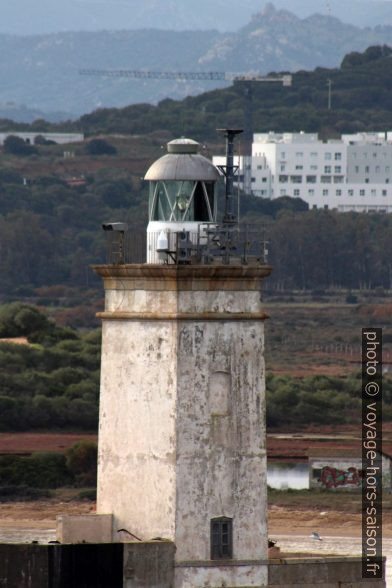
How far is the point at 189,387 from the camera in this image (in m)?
18.8

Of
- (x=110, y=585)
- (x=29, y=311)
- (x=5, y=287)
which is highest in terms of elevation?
(x=5, y=287)

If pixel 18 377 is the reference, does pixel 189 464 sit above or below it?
below

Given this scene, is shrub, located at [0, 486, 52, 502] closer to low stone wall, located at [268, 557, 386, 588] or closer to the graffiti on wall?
the graffiti on wall

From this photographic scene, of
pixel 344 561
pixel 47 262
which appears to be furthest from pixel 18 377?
pixel 47 262

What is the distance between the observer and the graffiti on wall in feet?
152

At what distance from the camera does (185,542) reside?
18.9m

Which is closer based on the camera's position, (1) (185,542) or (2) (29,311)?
(1) (185,542)

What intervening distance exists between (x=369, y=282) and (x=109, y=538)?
140538mm

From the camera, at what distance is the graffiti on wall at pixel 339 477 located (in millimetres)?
46344

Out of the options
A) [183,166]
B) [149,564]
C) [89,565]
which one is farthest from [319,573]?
[183,166]

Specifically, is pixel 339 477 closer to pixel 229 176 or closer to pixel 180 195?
pixel 229 176

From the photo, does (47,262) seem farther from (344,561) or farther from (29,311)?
(344,561)

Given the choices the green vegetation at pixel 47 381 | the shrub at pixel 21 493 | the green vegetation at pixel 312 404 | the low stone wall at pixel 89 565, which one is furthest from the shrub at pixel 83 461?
the low stone wall at pixel 89 565

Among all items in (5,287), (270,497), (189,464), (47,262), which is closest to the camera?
(189,464)
